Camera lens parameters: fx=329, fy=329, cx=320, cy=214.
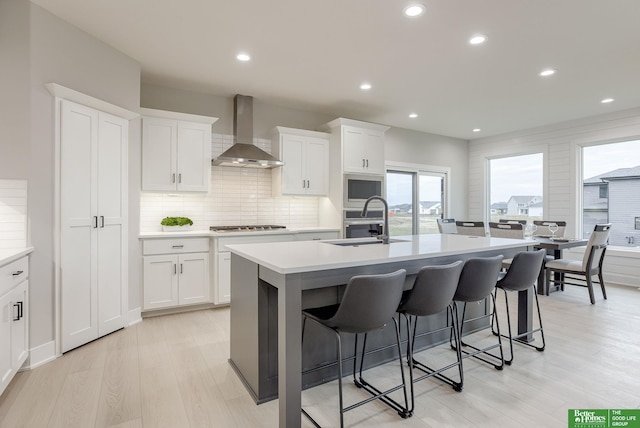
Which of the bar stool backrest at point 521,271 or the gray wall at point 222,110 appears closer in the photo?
the bar stool backrest at point 521,271

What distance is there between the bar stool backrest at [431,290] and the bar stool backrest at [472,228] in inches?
130

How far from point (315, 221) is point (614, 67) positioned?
418cm

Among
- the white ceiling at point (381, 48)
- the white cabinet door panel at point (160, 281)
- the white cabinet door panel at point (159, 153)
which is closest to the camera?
the white ceiling at point (381, 48)

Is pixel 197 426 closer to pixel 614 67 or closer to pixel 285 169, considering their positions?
pixel 285 169

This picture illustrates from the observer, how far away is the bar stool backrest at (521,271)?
103 inches

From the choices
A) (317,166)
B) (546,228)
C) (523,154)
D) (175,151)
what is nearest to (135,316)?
(175,151)

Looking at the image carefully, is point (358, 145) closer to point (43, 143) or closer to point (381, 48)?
point (381, 48)

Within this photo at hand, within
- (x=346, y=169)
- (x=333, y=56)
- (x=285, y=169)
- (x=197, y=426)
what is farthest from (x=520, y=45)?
(x=197, y=426)

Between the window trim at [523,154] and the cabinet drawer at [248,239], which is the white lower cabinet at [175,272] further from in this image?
the window trim at [523,154]

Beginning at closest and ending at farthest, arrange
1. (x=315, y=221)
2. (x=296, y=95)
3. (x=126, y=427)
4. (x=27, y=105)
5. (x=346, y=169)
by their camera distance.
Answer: (x=126, y=427) → (x=27, y=105) → (x=296, y=95) → (x=346, y=169) → (x=315, y=221)

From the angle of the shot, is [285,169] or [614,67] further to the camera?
[285,169]

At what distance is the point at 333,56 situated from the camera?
3414mm

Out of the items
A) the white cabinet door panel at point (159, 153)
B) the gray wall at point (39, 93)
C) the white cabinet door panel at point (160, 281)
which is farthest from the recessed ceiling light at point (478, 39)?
the white cabinet door panel at point (160, 281)

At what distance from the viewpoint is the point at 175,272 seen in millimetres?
3799
